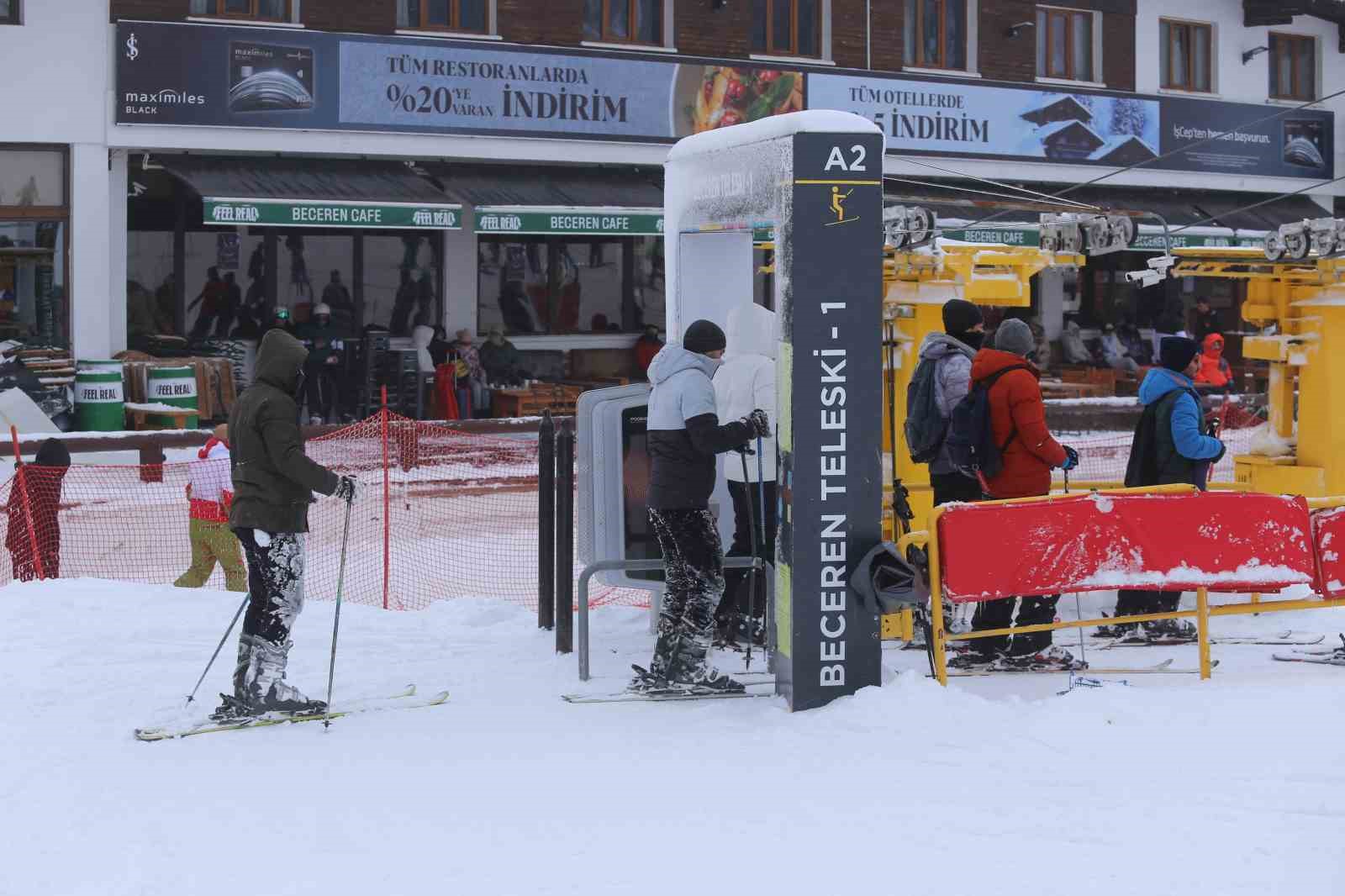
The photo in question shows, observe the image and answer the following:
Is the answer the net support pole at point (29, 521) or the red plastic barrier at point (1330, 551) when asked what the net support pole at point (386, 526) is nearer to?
the net support pole at point (29, 521)

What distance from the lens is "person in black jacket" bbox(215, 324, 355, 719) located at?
702 cm

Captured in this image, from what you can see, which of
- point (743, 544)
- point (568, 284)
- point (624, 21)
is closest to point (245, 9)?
point (624, 21)

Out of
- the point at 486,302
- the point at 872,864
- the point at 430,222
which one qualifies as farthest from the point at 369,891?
the point at 486,302

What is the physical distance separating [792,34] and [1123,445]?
7.31 m

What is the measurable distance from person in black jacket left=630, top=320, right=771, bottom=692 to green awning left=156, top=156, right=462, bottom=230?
11.6 metres

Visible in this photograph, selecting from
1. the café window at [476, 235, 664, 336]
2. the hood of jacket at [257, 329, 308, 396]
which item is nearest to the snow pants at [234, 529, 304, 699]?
the hood of jacket at [257, 329, 308, 396]

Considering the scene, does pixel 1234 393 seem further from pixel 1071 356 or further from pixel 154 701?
pixel 154 701

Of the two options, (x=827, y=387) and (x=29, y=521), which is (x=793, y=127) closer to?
(x=827, y=387)

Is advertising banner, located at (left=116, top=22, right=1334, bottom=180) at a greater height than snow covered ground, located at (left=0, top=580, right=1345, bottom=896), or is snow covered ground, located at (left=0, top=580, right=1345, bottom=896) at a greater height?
advertising banner, located at (left=116, top=22, right=1334, bottom=180)

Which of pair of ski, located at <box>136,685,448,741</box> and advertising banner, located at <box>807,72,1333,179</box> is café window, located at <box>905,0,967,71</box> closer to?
advertising banner, located at <box>807,72,1333,179</box>

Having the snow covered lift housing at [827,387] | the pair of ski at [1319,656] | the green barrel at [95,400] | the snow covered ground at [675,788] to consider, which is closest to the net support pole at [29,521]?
the snow covered ground at [675,788]

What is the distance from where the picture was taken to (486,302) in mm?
23312

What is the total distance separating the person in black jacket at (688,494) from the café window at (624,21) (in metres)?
15.0

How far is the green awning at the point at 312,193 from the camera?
18266 mm
